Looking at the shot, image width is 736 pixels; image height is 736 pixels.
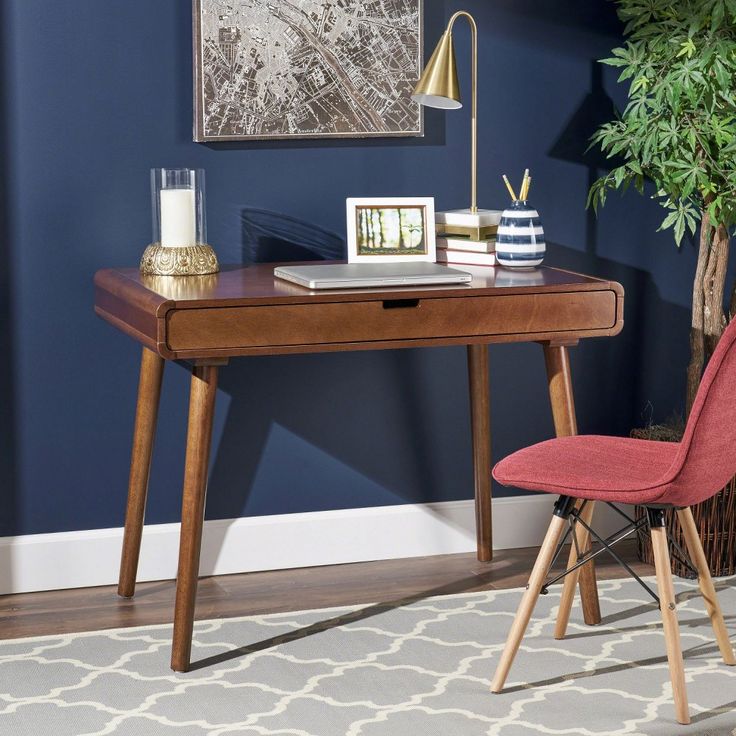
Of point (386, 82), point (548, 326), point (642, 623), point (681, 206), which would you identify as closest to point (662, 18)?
point (681, 206)

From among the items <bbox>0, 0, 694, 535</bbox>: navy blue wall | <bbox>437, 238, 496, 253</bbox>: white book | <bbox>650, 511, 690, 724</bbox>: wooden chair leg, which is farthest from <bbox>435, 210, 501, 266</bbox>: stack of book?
<bbox>650, 511, 690, 724</bbox>: wooden chair leg

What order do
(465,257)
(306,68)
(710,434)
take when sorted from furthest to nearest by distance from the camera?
1. (306,68)
2. (465,257)
3. (710,434)

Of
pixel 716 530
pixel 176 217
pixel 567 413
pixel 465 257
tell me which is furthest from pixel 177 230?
pixel 716 530

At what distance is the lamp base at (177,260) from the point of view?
2852 millimetres

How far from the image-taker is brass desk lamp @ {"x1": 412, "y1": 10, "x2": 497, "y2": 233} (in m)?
3.02

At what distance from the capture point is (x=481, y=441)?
11.1ft

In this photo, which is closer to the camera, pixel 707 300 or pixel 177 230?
pixel 177 230

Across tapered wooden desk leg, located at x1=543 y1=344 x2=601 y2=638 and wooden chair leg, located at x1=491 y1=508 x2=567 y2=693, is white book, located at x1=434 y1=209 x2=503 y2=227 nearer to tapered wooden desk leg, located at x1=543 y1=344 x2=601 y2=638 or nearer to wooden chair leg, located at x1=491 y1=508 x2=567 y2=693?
tapered wooden desk leg, located at x1=543 y1=344 x2=601 y2=638

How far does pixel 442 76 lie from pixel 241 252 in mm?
675

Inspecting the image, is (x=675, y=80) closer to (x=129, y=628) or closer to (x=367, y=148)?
(x=367, y=148)

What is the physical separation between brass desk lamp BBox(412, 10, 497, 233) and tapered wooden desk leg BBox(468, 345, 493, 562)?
393mm

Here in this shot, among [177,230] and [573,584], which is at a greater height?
[177,230]

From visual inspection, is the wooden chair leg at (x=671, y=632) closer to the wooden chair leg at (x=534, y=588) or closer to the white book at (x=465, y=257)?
the wooden chair leg at (x=534, y=588)

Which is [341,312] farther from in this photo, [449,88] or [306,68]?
[306,68]
